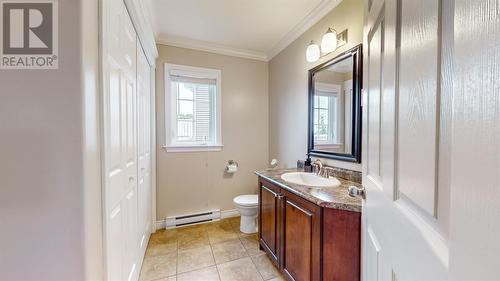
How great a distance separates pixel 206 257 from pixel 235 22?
2.39m

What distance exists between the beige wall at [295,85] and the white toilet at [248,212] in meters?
0.64

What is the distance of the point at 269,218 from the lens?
72.3 inches

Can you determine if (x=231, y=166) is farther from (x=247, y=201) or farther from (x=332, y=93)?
(x=332, y=93)

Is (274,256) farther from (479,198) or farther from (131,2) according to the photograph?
(131,2)

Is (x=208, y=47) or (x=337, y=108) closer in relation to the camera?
(x=337, y=108)

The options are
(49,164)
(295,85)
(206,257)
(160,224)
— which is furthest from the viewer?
(160,224)

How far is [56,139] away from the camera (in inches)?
28.8

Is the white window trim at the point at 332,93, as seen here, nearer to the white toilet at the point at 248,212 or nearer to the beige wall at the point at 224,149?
the white toilet at the point at 248,212

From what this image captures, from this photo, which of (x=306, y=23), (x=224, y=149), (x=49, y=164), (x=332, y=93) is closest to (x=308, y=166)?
(x=332, y=93)

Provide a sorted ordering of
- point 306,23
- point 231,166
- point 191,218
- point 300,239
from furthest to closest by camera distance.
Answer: point 231,166 → point 191,218 → point 306,23 → point 300,239

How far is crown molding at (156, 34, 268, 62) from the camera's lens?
2486 millimetres

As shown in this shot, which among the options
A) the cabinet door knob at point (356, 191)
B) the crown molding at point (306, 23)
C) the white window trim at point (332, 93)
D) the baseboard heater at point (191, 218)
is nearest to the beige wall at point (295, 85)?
the crown molding at point (306, 23)

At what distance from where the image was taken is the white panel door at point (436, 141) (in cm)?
25

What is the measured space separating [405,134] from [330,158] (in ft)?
4.68
